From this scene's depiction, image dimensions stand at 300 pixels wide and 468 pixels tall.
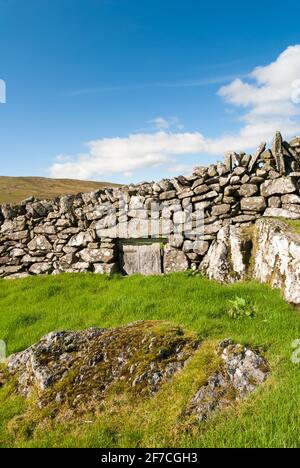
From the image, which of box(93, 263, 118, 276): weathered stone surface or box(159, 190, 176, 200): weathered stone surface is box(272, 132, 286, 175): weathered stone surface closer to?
box(159, 190, 176, 200): weathered stone surface

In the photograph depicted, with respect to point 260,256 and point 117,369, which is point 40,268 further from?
point 117,369

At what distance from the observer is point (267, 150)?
13.6 metres

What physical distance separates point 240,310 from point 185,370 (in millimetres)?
3174

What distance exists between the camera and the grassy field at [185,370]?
4691 mm

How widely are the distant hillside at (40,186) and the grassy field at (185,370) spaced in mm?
87733

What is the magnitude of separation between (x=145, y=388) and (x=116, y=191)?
10.9 metres

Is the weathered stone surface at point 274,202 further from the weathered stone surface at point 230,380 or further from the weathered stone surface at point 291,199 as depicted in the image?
the weathered stone surface at point 230,380

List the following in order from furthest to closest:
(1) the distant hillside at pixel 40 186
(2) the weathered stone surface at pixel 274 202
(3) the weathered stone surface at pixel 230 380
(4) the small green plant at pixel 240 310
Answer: (1) the distant hillside at pixel 40 186, (2) the weathered stone surface at pixel 274 202, (4) the small green plant at pixel 240 310, (3) the weathered stone surface at pixel 230 380

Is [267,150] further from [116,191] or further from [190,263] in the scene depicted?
[116,191]

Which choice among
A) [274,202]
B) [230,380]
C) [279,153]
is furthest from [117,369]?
[279,153]

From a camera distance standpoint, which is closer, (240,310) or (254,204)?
(240,310)

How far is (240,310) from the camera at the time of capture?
857 centimetres

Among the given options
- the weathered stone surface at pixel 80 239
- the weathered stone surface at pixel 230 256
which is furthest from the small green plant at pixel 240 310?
the weathered stone surface at pixel 80 239
